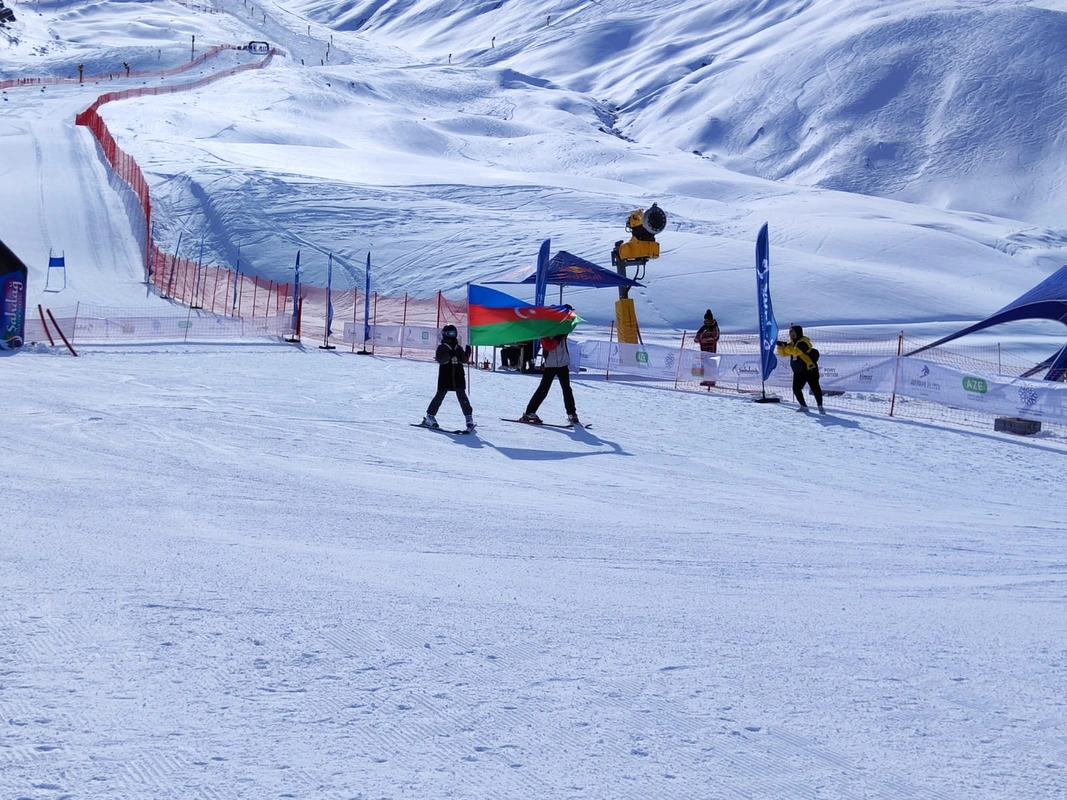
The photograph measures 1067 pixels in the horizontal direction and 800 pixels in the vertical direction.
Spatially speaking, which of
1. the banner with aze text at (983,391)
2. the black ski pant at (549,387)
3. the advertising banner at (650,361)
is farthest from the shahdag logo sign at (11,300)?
→ the banner with aze text at (983,391)

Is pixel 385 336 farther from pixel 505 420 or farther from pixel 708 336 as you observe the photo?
pixel 505 420

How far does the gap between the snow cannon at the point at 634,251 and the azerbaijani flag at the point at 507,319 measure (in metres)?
8.75

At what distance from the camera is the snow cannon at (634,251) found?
21.8 m

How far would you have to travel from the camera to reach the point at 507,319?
42.6 feet

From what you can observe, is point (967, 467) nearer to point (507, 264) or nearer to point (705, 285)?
point (705, 285)

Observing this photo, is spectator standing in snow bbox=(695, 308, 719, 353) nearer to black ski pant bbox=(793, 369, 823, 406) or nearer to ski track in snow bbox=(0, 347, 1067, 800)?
black ski pant bbox=(793, 369, 823, 406)

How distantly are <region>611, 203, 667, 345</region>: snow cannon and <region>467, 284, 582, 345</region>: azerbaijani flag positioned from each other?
28.7 feet

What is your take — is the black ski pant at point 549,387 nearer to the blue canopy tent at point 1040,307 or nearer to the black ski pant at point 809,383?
the black ski pant at point 809,383

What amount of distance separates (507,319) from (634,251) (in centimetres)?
1026

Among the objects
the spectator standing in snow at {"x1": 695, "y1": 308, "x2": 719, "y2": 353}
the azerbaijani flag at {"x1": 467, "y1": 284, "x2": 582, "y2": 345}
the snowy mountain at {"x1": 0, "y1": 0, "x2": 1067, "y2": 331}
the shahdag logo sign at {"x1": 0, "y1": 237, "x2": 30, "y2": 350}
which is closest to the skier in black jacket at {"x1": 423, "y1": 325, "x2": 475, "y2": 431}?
the azerbaijani flag at {"x1": 467, "y1": 284, "x2": 582, "y2": 345}

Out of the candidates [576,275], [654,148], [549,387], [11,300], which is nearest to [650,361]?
[576,275]

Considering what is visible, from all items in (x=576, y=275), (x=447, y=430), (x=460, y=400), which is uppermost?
(x=576, y=275)

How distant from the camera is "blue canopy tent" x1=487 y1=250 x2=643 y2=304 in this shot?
73.2ft

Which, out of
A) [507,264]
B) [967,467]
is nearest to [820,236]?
[507,264]
